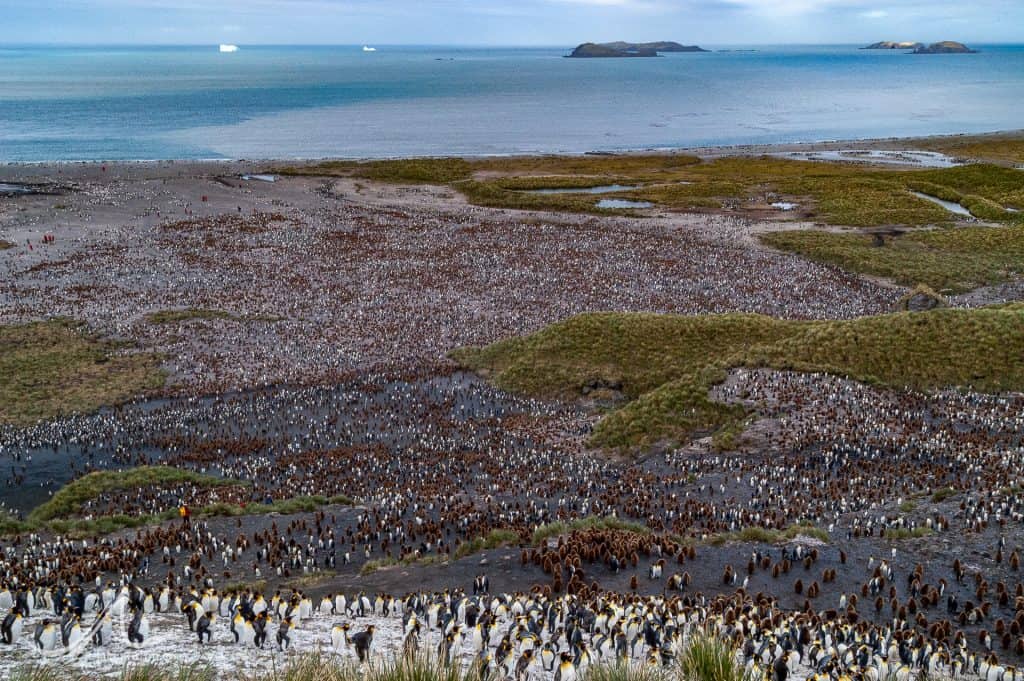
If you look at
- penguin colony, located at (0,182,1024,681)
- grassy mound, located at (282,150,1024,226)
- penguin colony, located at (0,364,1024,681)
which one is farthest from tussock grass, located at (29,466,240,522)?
grassy mound, located at (282,150,1024,226)

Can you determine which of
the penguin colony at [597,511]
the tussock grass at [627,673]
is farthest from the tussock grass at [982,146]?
the tussock grass at [627,673]

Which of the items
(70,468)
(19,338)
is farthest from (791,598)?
(19,338)

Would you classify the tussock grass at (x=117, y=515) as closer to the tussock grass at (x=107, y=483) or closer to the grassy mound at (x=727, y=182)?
A: the tussock grass at (x=107, y=483)

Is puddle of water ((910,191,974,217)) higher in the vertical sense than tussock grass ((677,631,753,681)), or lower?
higher

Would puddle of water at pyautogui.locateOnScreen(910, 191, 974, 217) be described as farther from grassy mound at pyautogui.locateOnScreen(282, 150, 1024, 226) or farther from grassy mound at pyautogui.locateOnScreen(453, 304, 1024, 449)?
grassy mound at pyautogui.locateOnScreen(453, 304, 1024, 449)

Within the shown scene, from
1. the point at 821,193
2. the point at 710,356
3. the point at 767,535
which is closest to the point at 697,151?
the point at 821,193
